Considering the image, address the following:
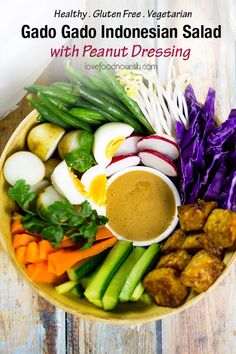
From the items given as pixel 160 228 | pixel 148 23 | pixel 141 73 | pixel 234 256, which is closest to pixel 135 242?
pixel 160 228

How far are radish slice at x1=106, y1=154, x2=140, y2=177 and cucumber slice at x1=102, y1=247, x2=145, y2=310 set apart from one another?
0.19m

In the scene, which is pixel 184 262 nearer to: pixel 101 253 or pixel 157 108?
pixel 101 253

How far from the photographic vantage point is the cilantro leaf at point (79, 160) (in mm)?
1407

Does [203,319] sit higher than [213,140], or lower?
lower

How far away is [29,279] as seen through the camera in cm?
137

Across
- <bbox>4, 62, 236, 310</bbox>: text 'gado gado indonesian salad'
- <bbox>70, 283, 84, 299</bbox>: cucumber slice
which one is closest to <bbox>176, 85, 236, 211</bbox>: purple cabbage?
<bbox>4, 62, 236, 310</bbox>: text 'gado gado indonesian salad'

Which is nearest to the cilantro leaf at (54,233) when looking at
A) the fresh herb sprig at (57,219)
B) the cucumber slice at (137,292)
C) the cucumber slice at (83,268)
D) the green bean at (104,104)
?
the fresh herb sprig at (57,219)

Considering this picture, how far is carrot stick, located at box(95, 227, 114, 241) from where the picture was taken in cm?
143

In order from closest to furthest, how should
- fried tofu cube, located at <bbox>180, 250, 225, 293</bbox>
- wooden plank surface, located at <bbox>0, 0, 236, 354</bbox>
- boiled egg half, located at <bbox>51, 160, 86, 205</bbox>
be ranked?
fried tofu cube, located at <bbox>180, 250, 225, 293</bbox> < boiled egg half, located at <bbox>51, 160, 86, 205</bbox> < wooden plank surface, located at <bbox>0, 0, 236, 354</bbox>

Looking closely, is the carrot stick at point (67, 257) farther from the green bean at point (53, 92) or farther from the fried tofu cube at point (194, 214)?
the green bean at point (53, 92)

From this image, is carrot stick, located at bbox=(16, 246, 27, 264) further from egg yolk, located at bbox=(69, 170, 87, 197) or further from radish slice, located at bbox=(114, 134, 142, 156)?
radish slice, located at bbox=(114, 134, 142, 156)

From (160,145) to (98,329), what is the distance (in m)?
0.48

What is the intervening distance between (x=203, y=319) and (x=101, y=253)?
33cm

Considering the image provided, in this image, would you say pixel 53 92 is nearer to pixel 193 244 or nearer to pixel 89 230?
pixel 89 230
